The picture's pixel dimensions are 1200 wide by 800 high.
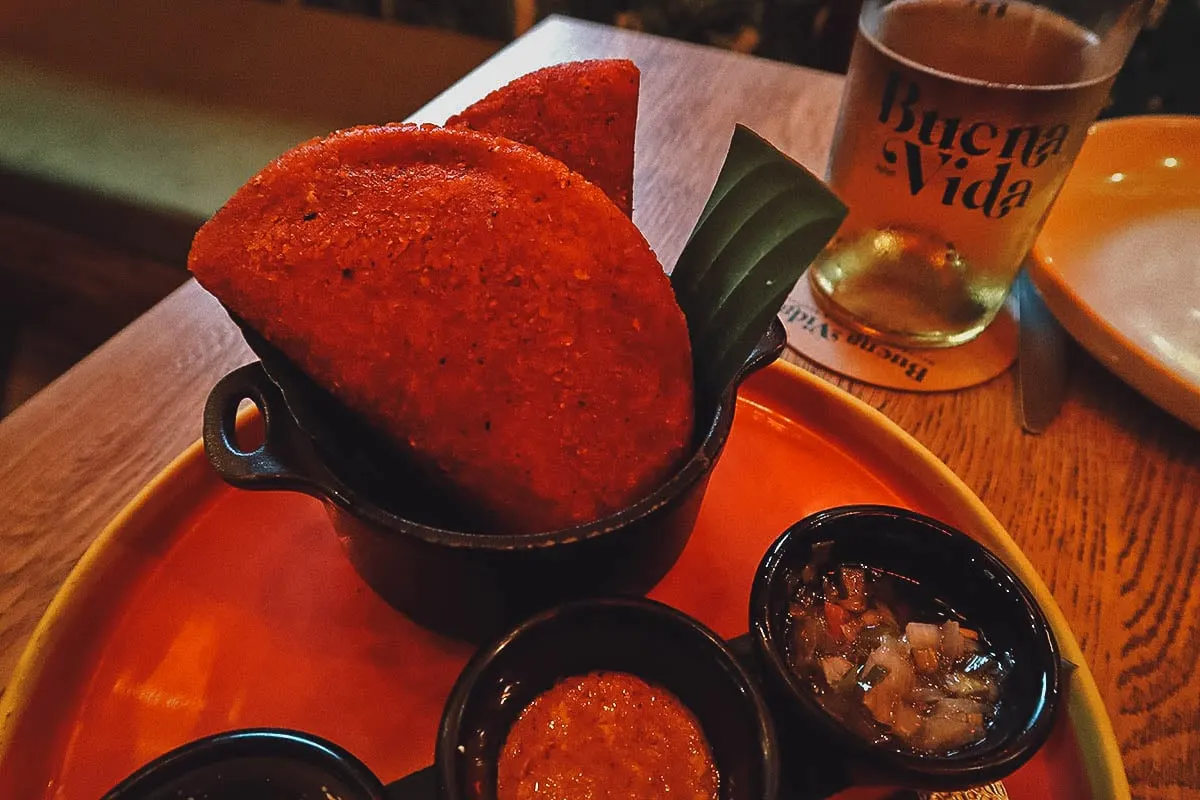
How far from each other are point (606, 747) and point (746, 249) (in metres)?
0.34

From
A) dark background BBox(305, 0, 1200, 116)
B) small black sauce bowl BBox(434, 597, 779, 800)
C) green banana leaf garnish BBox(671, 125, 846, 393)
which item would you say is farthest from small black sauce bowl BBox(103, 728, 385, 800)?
dark background BBox(305, 0, 1200, 116)

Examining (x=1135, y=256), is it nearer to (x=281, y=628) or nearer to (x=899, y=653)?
(x=899, y=653)

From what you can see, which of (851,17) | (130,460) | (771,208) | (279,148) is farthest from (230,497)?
(851,17)

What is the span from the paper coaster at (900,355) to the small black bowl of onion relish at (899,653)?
1.11 feet

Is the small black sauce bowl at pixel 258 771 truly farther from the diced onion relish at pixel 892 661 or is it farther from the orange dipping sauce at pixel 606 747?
the diced onion relish at pixel 892 661

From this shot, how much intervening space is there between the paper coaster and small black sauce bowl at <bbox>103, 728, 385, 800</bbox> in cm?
65

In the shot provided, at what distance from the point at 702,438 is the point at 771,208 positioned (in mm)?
163

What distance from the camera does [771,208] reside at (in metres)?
0.58

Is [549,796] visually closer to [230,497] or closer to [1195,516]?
[230,497]

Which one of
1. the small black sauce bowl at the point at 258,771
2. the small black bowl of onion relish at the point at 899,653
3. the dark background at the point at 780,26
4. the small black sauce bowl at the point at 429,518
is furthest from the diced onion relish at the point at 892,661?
the dark background at the point at 780,26

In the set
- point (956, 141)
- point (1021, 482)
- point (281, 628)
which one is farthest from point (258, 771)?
point (956, 141)

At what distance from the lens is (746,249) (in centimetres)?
60

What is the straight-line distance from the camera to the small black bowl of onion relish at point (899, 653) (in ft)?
1.68

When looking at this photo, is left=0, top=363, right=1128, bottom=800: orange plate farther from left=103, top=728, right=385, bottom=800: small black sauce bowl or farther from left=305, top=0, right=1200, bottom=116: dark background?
left=305, top=0, right=1200, bottom=116: dark background
